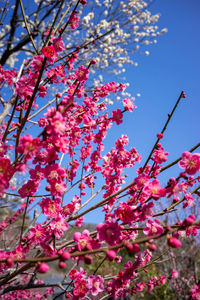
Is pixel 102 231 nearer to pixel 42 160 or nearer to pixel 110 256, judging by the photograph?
pixel 110 256

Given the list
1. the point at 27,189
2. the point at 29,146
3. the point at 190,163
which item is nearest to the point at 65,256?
the point at 29,146

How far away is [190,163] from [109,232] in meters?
0.73

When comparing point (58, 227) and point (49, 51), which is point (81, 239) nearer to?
point (58, 227)

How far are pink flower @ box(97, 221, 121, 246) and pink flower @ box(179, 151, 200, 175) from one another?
2.03 feet

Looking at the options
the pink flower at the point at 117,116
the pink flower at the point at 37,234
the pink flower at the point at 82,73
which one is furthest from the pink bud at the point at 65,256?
the pink flower at the point at 82,73

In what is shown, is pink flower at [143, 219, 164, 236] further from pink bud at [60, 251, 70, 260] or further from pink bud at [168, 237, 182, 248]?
pink bud at [60, 251, 70, 260]

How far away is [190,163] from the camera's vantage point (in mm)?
1504

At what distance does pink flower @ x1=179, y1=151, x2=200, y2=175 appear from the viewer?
149 cm

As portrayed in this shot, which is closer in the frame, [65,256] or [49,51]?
[65,256]

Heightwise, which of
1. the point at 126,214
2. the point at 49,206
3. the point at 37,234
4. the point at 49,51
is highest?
the point at 49,51

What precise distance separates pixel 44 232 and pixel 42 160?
84 cm

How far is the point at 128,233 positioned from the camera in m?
2.02

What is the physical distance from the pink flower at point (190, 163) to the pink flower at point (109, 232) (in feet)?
2.03

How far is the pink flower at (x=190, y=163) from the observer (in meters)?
1.49
